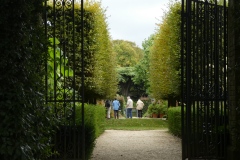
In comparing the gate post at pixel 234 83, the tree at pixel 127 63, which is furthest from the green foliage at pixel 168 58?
the tree at pixel 127 63

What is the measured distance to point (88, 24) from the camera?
1867cm

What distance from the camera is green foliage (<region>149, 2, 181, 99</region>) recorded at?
59.6 feet

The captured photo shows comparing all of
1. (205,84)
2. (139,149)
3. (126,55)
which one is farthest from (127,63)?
(205,84)

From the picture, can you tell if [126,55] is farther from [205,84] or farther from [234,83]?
[234,83]

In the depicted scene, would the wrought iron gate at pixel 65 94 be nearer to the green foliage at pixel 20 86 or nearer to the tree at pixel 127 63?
the green foliage at pixel 20 86

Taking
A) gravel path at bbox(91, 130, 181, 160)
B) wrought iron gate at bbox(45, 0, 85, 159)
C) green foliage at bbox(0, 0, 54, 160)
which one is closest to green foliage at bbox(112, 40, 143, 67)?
gravel path at bbox(91, 130, 181, 160)

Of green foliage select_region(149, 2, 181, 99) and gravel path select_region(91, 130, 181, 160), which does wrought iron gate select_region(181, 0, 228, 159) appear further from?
green foliage select_region(149, 2, 181, 99)

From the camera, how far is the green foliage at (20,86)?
5.02 m

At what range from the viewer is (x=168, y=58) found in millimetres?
19875

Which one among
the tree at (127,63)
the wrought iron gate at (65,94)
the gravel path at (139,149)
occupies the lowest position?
the gravel path at (139,149)

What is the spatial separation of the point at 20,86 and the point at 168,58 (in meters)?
15.1

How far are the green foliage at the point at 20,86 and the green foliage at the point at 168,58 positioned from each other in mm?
11565

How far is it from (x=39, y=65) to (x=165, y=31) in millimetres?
16087

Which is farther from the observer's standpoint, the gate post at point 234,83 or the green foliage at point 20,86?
the gate post at point 234,83
